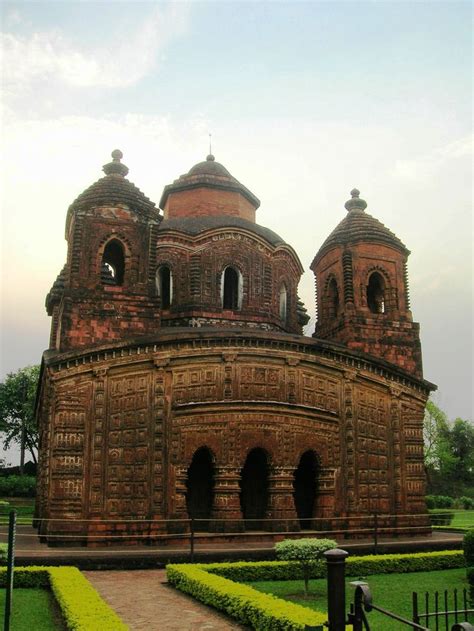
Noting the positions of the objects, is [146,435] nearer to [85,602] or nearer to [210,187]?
[85,602]

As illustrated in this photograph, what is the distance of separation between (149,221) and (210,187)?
195 inches

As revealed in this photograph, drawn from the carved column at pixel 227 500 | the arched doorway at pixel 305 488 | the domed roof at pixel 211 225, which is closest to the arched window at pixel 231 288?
the domed roof at pixel 211 225

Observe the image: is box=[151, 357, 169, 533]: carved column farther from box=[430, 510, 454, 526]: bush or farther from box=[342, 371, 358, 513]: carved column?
box=[430, 510, 454, 526]: bush

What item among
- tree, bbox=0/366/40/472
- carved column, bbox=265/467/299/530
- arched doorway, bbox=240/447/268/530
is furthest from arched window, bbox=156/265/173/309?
tree, bbox=0/366/40/472

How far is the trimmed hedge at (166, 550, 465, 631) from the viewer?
611cm

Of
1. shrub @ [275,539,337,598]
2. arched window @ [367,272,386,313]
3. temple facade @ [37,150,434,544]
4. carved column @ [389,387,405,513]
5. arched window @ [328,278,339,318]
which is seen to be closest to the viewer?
shrub @ [275,539,337,598]

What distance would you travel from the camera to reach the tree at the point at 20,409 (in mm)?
38875

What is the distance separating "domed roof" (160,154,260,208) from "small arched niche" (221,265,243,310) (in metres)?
3.75

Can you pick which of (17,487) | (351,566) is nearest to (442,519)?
(351,566)

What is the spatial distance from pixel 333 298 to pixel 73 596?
14.5 meters

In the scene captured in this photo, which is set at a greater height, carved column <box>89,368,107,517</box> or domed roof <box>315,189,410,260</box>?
domed roof <box>315,189,410,260</box>

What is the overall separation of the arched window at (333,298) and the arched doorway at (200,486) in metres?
6.73

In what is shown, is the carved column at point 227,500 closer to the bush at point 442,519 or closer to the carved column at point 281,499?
the carved column at point 281,499

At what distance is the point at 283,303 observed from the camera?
794 inches
